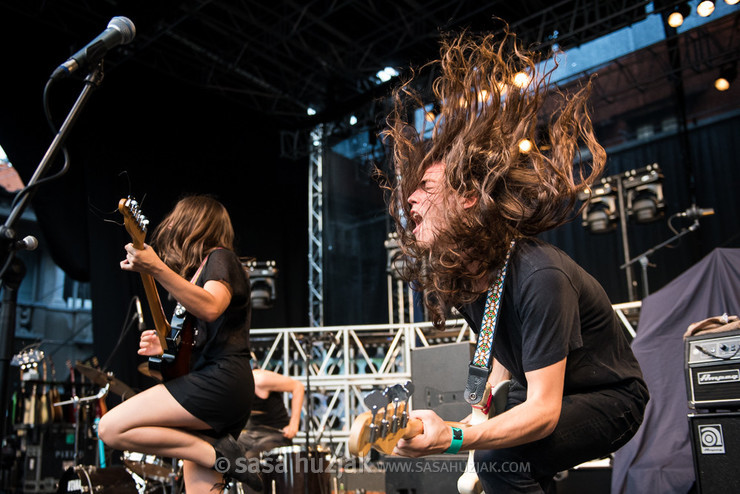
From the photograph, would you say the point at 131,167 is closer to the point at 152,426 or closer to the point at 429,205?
the point at 152,426

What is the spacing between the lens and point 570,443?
1.82 metres

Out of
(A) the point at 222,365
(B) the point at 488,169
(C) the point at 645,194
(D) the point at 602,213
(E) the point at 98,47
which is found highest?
(C) the point at 645,194

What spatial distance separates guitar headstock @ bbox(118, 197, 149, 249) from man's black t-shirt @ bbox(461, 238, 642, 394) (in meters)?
1.50

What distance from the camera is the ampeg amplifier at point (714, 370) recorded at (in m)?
3.04

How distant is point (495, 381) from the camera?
2.43m

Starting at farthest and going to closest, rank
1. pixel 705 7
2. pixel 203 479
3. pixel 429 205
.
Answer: pixel 705 7 < pixel 203 479 < pixel 429 205

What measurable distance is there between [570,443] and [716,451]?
1622 mm

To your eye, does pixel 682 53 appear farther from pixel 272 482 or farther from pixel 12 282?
pixel 12 282

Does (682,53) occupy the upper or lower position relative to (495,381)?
upper

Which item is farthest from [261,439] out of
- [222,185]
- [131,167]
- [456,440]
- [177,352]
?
[222,185]

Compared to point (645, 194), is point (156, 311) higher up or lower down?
lower down

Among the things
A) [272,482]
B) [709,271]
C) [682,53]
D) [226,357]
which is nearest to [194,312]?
[226,357]

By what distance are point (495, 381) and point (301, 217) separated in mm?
11308

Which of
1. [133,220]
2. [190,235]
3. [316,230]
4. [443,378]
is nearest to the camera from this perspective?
[133,220]
